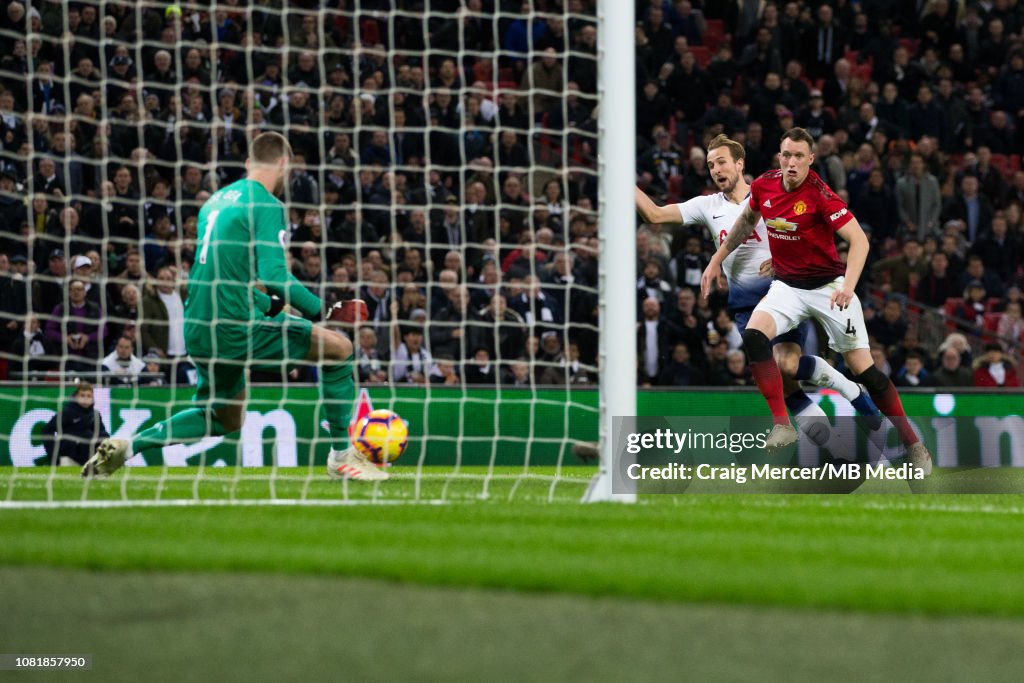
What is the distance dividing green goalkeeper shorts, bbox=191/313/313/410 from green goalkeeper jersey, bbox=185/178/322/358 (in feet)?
0.12

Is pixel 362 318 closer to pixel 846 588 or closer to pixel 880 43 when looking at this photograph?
pixel 846 588

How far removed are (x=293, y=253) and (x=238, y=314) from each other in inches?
234

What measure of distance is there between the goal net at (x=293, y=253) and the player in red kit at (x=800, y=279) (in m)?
1.95

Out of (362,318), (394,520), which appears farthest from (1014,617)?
(362,318)

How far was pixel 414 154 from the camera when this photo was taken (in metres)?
15.8

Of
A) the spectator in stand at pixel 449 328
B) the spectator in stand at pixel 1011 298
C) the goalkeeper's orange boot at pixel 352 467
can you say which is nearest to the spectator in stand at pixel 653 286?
the spectator in stand at pixel 449 328

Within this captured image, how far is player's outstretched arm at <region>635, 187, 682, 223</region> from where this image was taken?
9930 millimetres

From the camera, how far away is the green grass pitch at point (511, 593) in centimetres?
371

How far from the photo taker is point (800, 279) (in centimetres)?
1007

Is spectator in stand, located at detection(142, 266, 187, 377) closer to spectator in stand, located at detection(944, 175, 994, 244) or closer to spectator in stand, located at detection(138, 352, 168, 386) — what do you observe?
spectator in stand, located at detection(138, 352, 168, 386)

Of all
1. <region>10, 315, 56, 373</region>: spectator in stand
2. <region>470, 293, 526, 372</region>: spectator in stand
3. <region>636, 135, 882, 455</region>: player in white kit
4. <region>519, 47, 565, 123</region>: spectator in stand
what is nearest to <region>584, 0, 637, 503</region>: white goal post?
<region>636, 135, 882, 455</region>: player in white kit

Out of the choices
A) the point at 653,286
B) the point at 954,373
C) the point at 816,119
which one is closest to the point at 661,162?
the point at 816,119

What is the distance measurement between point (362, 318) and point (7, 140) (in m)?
3.54

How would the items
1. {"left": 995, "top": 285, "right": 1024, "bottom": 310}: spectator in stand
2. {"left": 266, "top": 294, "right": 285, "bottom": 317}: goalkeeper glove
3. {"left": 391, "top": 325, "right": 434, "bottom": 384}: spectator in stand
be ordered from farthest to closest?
{"left": 995, "top": 285, "right": 1024, "bottom": 310}: spectator in stand → {"left": 391, "top": 325, "right": 434, "bottom": 384}: spectator in stand → {"left": 266, "top": 294, "right": 285, "bottom": 317}: goalkeeper glove
